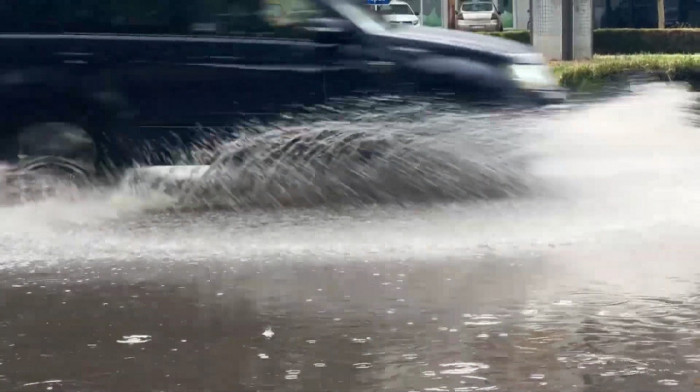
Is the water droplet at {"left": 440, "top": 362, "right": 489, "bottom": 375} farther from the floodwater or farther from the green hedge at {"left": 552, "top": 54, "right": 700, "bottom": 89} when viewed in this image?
the green hedge at {"left": 552, "top": 54, "right": 700, "bottom": 89}

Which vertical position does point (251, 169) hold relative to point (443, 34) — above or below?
below

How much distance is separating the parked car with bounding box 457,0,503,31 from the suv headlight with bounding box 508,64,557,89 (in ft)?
105

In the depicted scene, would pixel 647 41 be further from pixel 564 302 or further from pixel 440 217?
pixel 564 302

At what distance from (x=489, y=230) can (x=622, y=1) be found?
A: 3422 centimetres

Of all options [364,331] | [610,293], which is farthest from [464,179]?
[364,331]

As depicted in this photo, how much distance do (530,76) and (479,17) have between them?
3292cm

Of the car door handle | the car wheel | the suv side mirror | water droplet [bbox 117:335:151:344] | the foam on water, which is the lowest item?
the foam on water

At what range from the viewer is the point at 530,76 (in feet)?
32.4

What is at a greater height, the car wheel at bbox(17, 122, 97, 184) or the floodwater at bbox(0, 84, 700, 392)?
the car wheel at bbox(17, 122, 97, 184)

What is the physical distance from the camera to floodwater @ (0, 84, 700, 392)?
5.41 metres

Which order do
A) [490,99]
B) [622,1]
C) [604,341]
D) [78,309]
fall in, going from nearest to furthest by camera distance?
[604,341]
[78,309]
[490,99]
[622,1]

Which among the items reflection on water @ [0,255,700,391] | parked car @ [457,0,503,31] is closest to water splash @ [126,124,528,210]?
reflection on water @ [0,255,700,391]

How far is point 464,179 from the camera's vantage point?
980cm

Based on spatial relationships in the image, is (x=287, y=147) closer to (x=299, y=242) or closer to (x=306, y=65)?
(x=306, y=65)
